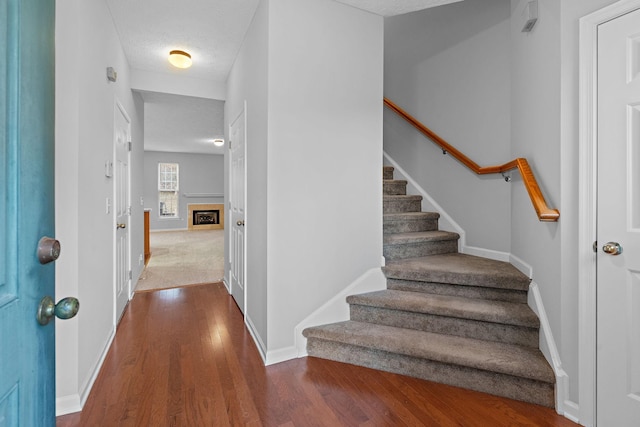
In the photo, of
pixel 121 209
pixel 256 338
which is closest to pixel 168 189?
pixel 121 209

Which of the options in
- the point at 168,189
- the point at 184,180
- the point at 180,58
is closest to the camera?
the point at 180,58

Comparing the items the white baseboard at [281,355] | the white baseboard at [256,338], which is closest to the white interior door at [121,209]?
the white baseboard at [256,338]

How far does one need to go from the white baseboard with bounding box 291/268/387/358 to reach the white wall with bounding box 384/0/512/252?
3.90 feet

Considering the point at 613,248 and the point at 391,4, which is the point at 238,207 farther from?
the point at 613,248

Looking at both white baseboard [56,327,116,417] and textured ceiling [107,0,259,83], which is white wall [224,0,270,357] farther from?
white baseboard [56,327,116,417]

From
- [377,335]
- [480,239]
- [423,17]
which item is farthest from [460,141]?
[377,335]

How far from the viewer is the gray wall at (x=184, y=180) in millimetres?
9703

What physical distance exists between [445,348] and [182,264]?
4381mm

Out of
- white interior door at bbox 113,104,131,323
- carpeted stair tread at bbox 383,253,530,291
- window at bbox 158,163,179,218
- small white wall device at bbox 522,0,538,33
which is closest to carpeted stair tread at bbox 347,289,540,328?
carpeted stair tread at bbox 383,253,530,291

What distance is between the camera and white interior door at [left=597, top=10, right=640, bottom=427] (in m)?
1.42

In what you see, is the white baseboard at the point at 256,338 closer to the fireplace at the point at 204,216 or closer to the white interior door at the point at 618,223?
the white interior door at the point at 618,223

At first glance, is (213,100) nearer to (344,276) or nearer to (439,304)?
(344,276)

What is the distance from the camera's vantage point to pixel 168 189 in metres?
10.0

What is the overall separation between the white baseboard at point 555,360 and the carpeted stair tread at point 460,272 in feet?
0.72
